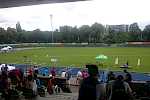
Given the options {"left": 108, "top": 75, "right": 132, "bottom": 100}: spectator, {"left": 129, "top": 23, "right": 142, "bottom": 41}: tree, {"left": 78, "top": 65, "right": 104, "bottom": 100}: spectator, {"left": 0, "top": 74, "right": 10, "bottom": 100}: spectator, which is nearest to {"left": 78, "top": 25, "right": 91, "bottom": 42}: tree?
{"left": 129, "top": 23, "right": 142, "bottom": 41}: tree

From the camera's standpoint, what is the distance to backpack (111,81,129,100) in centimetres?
447

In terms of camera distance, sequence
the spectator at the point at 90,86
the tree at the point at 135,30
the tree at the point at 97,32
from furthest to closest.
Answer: the tree at the point at 97,32 < the tree at the point at 135,30 < the spectator at the point at 90,86

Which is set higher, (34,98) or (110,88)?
(110,88)

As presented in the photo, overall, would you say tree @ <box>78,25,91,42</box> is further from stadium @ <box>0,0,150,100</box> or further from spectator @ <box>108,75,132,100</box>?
spectator @ <box>108,75,132,100</box>

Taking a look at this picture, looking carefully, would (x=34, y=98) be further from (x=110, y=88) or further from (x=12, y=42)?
(x=12, y=42)

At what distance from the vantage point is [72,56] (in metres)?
43.5

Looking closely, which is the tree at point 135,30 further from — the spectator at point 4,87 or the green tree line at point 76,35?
the spectator at point 4,87

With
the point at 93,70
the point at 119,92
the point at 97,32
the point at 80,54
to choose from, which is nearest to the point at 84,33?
the point at 97,32

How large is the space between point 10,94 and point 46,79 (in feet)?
7.93

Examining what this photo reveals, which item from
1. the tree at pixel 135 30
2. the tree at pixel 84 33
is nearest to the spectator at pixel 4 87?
the tree at pixel 135 30

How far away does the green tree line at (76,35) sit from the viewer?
29.5 meters

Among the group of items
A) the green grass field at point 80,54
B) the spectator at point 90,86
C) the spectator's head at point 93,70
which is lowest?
the green grass field at point 80,54

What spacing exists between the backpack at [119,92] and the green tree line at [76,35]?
2274cm

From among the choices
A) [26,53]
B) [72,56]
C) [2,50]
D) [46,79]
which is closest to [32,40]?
[2,50]
